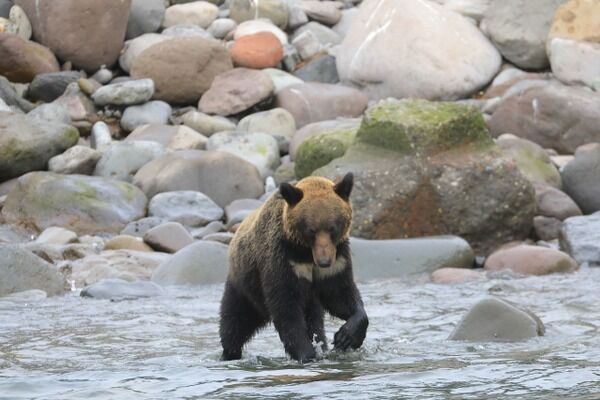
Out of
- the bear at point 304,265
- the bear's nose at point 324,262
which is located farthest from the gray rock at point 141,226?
the bear's nose at point 324,262

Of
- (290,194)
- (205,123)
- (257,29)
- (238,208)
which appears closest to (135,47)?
(257,29)

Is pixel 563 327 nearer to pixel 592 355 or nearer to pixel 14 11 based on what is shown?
pixel 592 355

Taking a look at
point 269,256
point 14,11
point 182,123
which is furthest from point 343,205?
point 14,11

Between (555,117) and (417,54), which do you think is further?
(417,54)

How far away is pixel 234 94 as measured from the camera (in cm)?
2202

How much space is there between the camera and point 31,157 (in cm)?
1869

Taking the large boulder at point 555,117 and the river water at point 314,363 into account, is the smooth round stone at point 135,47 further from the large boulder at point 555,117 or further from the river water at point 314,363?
the river water at point 314,363

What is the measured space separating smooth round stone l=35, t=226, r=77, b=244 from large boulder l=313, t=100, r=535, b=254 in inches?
127

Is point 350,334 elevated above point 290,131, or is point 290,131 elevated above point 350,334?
point 350,334

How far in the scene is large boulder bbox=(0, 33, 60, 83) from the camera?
21.9 meters

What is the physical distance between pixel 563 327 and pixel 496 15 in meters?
14.4

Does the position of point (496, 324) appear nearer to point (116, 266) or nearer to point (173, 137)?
point (116, 266)

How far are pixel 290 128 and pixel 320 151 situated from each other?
409 centimetres

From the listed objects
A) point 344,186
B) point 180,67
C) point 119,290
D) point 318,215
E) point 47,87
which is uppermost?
point 344,186
